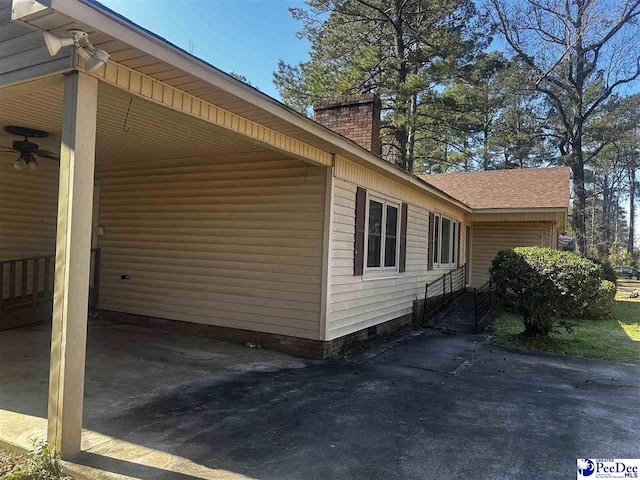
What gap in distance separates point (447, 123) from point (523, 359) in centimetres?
1484

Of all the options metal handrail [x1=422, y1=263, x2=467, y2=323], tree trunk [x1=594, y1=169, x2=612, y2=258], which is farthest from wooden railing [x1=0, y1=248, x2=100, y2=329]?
tree trunk [x1=594, y1=169, x2=612, y2=258]

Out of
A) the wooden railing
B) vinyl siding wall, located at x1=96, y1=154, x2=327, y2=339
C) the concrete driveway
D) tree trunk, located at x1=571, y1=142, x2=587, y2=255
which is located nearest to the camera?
the concrete driveway

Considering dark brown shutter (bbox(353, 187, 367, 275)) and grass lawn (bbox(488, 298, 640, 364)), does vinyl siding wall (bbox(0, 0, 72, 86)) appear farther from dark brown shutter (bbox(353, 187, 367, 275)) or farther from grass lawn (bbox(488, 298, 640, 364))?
grass lawn (bbox(488, 298, 640, 364))

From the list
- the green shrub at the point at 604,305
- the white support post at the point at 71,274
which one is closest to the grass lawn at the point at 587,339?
the green shrub at the point at 604,305

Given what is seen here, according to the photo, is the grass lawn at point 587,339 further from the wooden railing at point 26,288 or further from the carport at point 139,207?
the wooden railing at point 26,288

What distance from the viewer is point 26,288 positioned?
709 centimetres

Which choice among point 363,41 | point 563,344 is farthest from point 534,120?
point 563,344

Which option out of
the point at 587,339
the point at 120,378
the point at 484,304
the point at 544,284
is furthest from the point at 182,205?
the point at 587,339

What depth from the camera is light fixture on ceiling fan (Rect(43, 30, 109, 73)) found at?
2.64 metres

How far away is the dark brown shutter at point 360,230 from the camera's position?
6828 millimetres

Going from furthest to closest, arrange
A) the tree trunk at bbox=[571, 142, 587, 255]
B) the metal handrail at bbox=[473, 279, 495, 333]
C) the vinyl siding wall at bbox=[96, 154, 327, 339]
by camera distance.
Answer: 1. the tree trunk at bbox=[571, 142, 587, 255]
2. the metal handrail at bbox=[473, 279, 495, 333]
3. the vinyl siding wall at bbox=[96, 154, 327, 339]

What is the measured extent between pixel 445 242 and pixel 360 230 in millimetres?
5778

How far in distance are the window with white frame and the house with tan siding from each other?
1.35 m

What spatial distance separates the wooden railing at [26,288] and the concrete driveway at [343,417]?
1.85 meters
